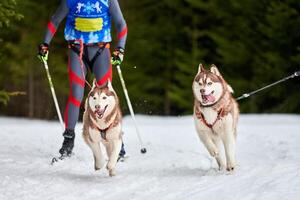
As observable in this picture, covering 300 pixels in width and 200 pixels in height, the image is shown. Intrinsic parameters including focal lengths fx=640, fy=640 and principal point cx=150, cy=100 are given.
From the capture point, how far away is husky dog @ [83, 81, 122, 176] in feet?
20.8

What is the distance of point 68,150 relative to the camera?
7.68 meters

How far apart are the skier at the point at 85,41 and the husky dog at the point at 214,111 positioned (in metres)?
1.20

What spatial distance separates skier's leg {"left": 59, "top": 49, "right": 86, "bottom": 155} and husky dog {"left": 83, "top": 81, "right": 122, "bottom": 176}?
1002mm

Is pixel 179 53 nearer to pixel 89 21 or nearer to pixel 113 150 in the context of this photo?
pixel 89 21

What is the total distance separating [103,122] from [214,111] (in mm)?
1134

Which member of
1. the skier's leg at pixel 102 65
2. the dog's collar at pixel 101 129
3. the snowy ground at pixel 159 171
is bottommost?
the snowy ground at pixel 159 171

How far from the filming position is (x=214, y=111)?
652cm

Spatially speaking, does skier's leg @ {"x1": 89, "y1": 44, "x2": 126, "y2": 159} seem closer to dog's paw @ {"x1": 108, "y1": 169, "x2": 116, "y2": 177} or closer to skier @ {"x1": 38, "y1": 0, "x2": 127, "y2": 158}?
skier @ {"x1": 38, "y1": 0, "x2": 127, "y2": 158}

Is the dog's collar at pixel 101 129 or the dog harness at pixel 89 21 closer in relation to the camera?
the dog's collar at pixel 101 129

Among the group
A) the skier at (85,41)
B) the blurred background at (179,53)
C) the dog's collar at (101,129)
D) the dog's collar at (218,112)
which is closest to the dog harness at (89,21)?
the skier at (85,41)

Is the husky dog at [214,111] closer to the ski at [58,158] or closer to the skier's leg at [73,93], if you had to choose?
the skier's leg at [73,93]

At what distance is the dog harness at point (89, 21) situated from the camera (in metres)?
7.21

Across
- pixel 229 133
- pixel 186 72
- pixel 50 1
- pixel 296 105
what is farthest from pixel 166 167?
pixel 50 1

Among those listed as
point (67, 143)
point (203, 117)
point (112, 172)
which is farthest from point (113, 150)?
point (67, 143)
